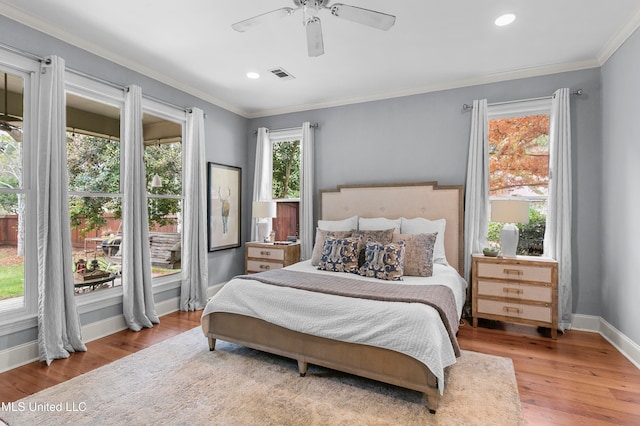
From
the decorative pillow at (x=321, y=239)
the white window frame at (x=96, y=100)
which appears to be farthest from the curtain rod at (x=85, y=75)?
the decorative pillow at (x=321, y=239)

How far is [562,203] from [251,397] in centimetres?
343

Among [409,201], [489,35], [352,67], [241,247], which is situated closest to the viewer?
[489,35]

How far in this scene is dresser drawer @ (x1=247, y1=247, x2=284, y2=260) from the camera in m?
4.43

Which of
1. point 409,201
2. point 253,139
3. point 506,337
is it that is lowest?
point 506,337

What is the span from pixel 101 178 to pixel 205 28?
1768mm

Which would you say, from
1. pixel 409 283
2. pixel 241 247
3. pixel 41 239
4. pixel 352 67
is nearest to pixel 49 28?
pixel 41 239

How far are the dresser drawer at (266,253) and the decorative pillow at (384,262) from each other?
1.56 m

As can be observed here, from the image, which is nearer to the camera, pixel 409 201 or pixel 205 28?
pixel 205 28

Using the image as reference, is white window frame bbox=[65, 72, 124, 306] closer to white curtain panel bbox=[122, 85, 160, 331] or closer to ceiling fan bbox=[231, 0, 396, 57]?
white curtain panel bbox=[122, 85, 160, 331]

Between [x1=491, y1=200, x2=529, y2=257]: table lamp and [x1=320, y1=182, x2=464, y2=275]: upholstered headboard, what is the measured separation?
45 cm

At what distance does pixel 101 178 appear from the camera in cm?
332

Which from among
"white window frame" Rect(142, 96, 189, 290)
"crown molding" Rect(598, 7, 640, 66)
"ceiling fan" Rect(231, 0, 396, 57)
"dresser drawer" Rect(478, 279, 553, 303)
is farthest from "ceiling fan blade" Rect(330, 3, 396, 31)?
"dresser drawer" Rect(478, 279, 553, 303)

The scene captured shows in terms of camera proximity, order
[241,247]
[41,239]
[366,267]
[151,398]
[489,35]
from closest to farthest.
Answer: [151,398], [41,239], [489,35], [366,267], [241,247]

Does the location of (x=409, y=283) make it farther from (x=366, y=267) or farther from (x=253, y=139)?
(x=253, y=139)
